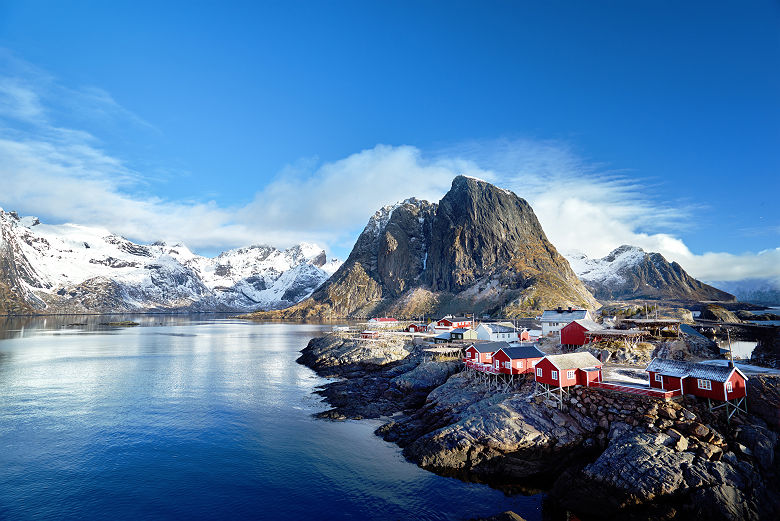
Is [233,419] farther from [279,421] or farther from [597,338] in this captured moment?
[597,338]

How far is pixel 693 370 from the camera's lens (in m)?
39.3

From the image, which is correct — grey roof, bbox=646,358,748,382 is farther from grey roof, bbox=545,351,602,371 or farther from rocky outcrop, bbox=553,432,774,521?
rocky outcrop, bbox=553,432,774,521

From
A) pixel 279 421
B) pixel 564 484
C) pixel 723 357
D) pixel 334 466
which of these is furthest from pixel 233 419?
pixel 723 357

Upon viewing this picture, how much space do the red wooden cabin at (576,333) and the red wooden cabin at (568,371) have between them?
23861 millimetres

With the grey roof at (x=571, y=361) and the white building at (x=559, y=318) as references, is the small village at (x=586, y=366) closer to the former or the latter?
the grey roof at (x=571, y=361)

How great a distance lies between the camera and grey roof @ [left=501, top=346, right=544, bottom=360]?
169 feet

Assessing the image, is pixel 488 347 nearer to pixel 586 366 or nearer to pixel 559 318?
pixel 586 366

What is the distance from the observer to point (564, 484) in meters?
32.0

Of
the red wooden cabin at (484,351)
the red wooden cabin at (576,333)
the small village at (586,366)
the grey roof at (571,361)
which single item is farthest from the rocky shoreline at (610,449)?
the red wooden cabin at (576,333)

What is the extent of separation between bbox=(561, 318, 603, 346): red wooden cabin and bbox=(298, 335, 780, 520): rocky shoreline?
2340cm

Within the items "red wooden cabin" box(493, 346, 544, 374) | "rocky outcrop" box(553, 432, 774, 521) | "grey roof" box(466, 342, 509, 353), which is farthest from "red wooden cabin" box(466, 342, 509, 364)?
"rocky outcrop" box(553, 432, 774, 521)

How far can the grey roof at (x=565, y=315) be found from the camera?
84219mm

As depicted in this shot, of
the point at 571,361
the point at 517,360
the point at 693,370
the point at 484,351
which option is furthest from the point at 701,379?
the point at 484,351

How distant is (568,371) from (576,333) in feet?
89.2
